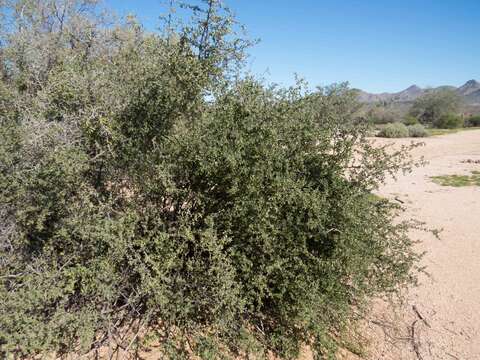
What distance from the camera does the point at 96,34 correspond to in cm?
802

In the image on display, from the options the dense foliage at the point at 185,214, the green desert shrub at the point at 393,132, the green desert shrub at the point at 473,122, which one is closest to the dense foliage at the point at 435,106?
the green desert shrub at the point at 473,122

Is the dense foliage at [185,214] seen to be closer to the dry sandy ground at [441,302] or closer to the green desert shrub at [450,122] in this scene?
the dry sandy ground at [441,302]

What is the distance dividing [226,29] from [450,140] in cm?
2853

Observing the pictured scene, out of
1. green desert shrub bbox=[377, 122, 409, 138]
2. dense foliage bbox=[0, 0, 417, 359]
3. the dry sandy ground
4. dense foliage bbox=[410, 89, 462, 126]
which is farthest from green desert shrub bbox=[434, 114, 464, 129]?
dense foliage bbox=[0, 0, 417, 359]

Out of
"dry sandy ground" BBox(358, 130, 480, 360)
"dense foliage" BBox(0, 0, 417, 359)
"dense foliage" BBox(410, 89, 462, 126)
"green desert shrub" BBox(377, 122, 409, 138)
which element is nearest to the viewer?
"dense foliage" BBox(0, 0, 417, 359)

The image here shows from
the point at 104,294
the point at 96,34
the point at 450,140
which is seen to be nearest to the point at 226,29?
the point at 104,294

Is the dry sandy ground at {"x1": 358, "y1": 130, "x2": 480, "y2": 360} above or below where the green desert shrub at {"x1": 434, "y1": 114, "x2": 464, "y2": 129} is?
below

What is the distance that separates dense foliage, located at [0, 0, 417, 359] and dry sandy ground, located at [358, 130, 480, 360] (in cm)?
82

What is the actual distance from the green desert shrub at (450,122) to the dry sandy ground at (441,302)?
34.5 metres

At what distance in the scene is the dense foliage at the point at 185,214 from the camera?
3.44m

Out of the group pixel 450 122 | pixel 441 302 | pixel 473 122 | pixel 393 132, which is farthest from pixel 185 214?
pixel 473 122

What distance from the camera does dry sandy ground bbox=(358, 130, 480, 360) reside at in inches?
170

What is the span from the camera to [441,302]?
529 centimetres

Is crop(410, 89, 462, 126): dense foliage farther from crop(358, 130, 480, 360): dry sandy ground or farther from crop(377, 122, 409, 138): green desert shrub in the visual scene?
crop(358, 130, 480, 360): dry sandy ground
